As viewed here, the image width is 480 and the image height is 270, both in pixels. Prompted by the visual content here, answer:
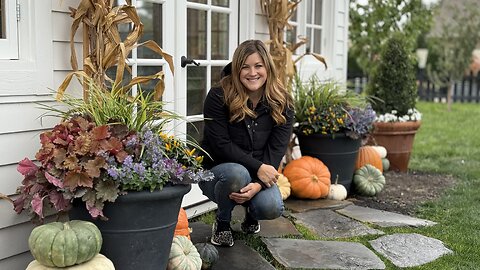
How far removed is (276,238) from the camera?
3.39 meters

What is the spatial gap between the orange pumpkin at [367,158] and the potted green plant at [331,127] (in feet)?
1.24

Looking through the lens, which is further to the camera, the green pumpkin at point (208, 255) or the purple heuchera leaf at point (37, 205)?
the green pumpkin at point (208, 255)

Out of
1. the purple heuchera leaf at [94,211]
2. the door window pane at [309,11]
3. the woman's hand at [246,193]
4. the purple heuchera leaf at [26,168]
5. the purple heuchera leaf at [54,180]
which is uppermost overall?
the door window pane at [309,11]

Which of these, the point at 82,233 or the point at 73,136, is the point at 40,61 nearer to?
the point at 73,136

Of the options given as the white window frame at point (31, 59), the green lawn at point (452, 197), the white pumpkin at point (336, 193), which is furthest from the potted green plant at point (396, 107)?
the white window frame at point (31, 59)

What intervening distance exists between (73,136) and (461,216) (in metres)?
2.90

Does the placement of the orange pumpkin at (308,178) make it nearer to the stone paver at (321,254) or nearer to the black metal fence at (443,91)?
the stone paver at (321,254)

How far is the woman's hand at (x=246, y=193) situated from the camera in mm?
3006

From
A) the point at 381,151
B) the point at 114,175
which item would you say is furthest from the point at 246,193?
the point at 381,151

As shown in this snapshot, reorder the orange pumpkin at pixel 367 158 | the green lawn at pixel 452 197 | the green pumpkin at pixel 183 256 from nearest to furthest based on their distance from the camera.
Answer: the green pumpkin at pixel 183 256
the green lawn at pixel 452 197
the orange pumpkin at pixel 367 158

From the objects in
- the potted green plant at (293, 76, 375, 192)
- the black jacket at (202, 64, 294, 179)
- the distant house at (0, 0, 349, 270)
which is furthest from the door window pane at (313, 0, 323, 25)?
the black jacket at (202, 64, 294, 179)

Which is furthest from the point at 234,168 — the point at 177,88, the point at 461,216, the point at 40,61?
the point at 461,216

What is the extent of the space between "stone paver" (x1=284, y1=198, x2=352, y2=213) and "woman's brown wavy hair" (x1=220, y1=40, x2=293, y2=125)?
1.07m

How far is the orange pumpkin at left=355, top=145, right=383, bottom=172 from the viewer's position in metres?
4.97
